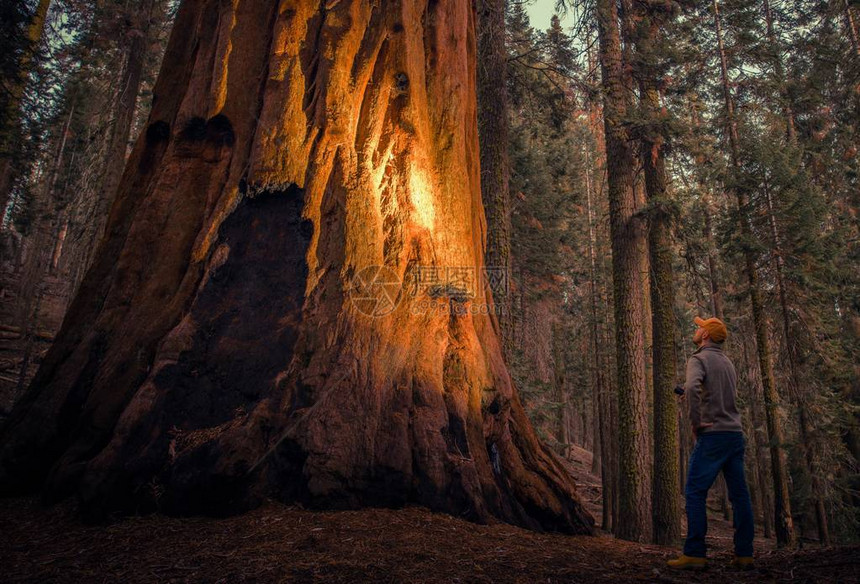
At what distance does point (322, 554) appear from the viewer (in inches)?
116

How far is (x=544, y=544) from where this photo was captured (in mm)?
3795

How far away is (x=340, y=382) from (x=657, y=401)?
7.93m

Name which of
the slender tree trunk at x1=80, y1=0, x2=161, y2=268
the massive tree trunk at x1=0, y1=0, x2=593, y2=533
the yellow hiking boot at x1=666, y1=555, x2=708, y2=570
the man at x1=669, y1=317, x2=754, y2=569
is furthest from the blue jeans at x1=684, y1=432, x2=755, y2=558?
the slender tree trunk at x1=80, y1=0, x2=161, y2=268

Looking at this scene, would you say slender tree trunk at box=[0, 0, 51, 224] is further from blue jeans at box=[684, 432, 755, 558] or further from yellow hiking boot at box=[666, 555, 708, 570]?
yellow hiking boot at box=[666, 555, 708, 570]

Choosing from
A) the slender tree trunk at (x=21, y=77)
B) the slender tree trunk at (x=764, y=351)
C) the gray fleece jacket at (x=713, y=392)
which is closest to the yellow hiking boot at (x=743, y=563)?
the gray fleece jacket at (x=713, y=392)

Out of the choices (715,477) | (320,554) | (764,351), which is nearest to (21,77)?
(320,554)

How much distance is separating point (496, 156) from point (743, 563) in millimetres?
7224

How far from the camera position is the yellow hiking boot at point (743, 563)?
11.7 ft

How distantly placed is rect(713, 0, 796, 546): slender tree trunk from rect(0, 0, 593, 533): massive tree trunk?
371 inches

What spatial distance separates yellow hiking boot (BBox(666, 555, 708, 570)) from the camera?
11.5ft

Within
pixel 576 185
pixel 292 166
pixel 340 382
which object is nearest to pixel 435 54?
pixel 292 166

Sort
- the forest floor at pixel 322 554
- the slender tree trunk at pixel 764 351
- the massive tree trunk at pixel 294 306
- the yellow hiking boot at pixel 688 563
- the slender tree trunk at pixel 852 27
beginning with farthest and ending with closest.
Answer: the slender tree trunk at pixel 852 27
the slender tree trunk at pixel 764 351
the massive tree trunk at pixel 294 306
the yellow hiking boot at pixel 688 563
the forest floor at pixel 322 554

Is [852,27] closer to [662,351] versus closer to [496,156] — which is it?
[662,351]

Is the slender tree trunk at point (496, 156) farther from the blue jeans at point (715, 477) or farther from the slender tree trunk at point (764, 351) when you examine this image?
the slender tree trunk at point (764, 351)
